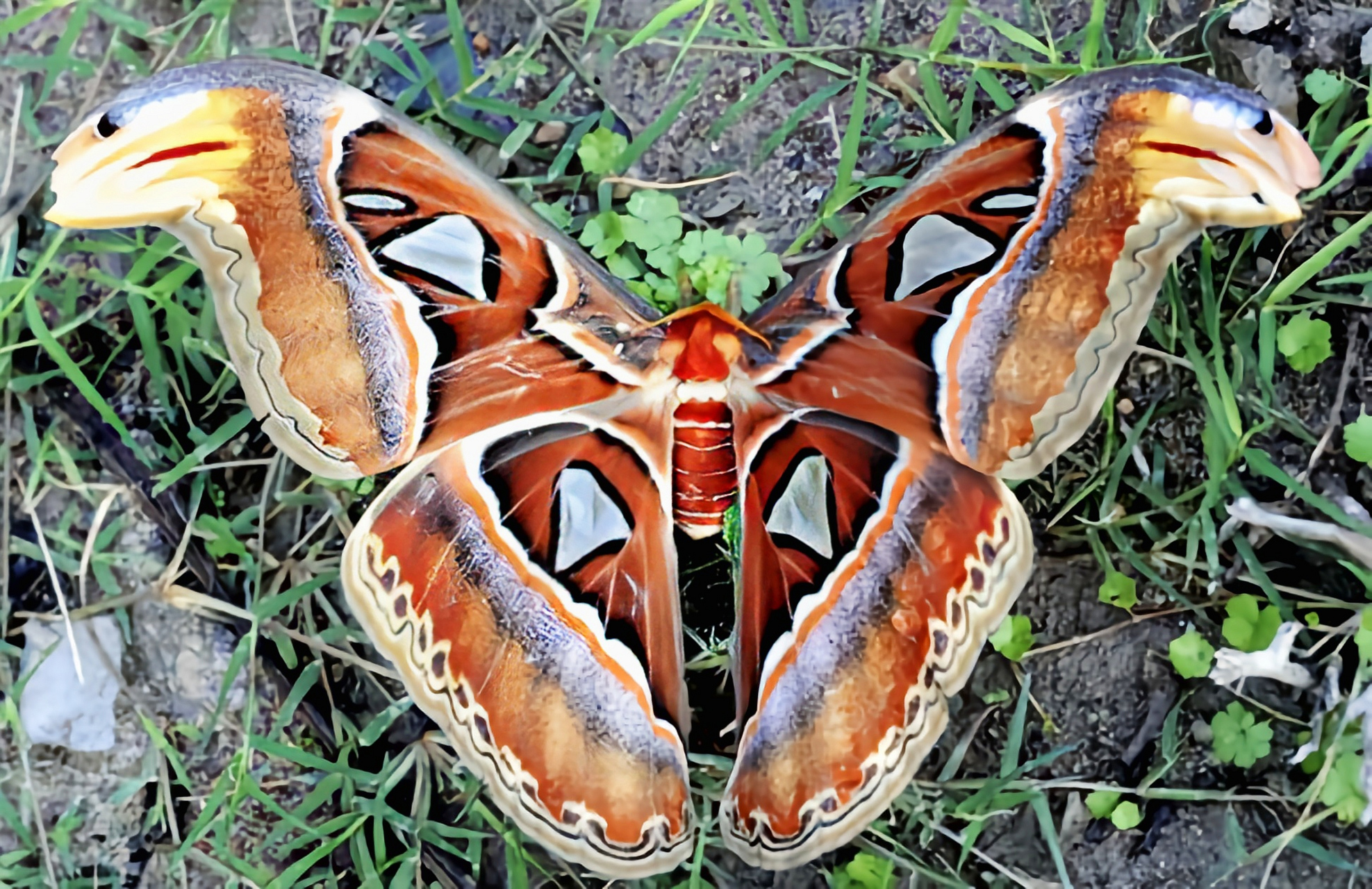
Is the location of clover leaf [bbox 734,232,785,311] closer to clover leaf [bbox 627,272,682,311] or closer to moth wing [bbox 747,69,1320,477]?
clover leaf [bbox 627,272,682,311]

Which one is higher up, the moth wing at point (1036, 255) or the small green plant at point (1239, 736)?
the moth wing at point (1036, 255)

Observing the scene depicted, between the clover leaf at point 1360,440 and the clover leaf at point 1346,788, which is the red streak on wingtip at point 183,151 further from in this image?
the clover leaf at point 1346,788

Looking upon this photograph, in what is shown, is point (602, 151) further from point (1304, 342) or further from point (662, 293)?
point (1304, 342)

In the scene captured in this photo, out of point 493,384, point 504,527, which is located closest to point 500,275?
point 493,384

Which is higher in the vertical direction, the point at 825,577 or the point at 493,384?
the point at 493,384

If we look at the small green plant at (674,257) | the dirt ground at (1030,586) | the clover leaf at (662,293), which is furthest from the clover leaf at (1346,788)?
the clover leaf at (662,293)

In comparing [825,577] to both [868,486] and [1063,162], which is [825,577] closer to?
[868,486]
